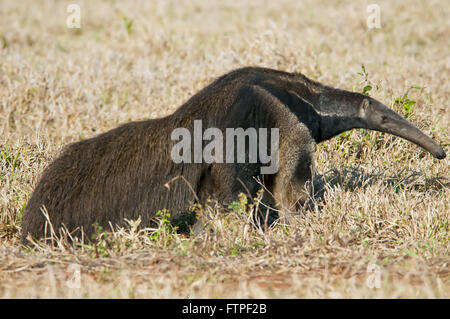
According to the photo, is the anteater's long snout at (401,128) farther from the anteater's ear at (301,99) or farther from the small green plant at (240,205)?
the small green plant at (240,205)

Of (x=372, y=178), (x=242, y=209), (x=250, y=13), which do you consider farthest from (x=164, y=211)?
(x=250, y=13)

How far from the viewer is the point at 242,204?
5098 millimetres

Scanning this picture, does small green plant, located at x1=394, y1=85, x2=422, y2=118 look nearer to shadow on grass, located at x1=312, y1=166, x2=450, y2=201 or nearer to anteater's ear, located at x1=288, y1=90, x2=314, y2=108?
shadow on grass, located at x1=312, y1=166, x2=450, y2=201

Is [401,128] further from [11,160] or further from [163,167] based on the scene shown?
[11,160]

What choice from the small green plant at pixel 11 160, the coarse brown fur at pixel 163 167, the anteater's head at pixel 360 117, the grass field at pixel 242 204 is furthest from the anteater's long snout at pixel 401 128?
the small green plant at pixel 11 160

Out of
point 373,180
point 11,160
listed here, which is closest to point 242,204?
point 373,180

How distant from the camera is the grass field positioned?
4449 mm

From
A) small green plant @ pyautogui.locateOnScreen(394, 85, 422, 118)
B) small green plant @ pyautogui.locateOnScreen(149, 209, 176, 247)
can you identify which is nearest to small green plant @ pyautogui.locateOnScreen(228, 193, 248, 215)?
small green plant @ pyautogui.locateOnScreen(149, 209, 176, 247)

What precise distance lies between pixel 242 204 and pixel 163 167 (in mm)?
690

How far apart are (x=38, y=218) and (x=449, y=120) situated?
5.43 meters

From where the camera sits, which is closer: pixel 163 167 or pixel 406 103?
pixel 163 167

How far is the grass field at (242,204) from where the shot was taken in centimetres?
445

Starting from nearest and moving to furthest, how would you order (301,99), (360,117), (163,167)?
(163,167), (301,99), (360,117)

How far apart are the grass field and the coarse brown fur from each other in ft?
0.71
